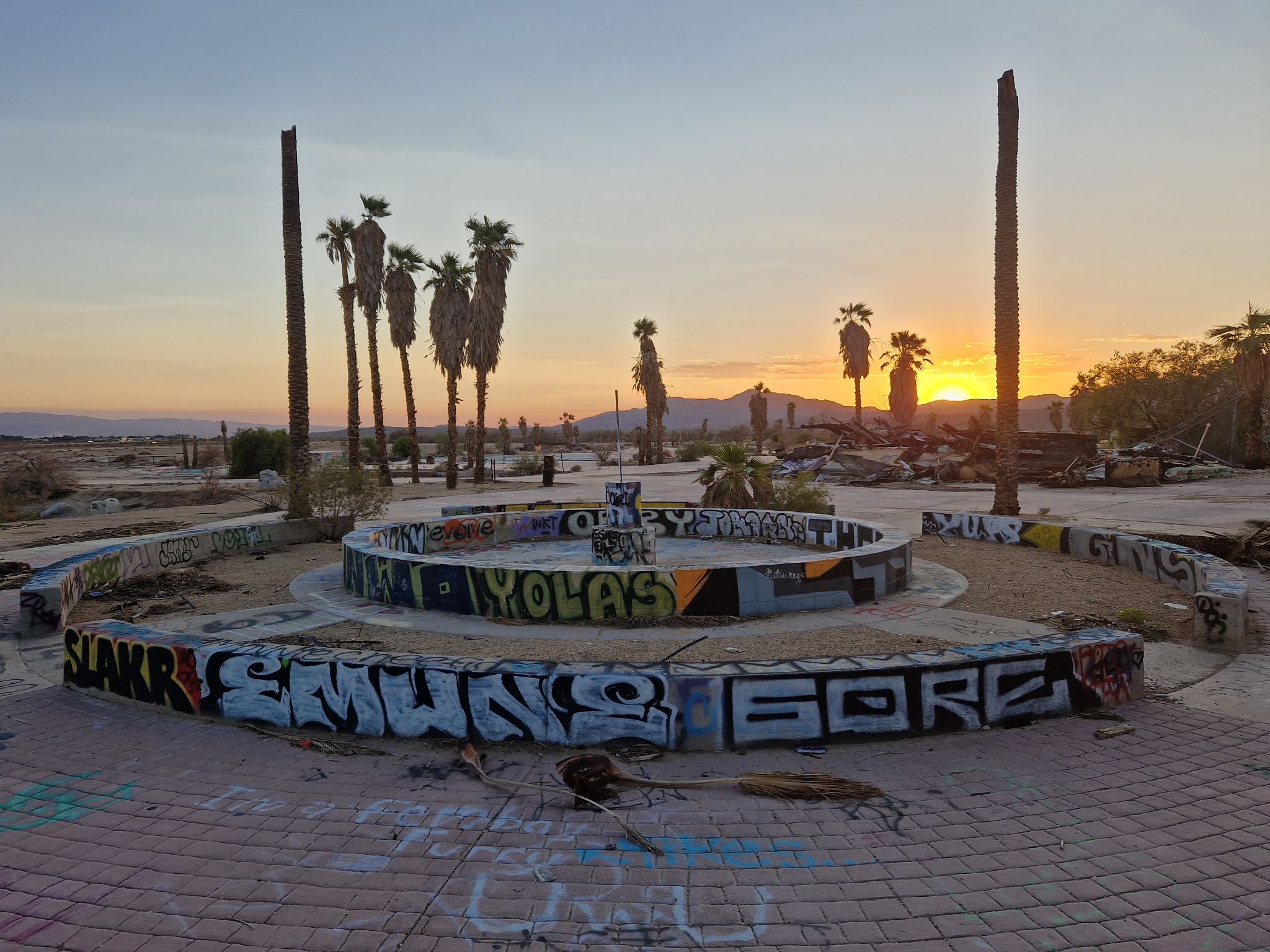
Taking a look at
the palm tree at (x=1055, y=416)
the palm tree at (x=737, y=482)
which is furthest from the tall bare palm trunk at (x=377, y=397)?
the palm tree at (x=1055, y=416)

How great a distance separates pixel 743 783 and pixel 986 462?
104 ft

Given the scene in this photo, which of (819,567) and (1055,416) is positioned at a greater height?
(1055,416)

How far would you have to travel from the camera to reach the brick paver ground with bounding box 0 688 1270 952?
3.70 m

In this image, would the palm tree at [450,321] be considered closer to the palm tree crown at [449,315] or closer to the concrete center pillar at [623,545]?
the palm tree crown at [449,315]

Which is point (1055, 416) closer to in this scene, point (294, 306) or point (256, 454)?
point (256, 454)

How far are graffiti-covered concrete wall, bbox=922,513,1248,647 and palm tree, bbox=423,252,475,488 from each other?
24581mm

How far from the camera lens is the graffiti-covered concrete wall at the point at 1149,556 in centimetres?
827

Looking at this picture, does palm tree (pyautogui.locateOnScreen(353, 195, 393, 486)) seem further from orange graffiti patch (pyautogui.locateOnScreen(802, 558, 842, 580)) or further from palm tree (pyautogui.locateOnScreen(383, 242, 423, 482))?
orange graffiti patch (pyautogui.locateOnScreen(802, 558, 842, 580))

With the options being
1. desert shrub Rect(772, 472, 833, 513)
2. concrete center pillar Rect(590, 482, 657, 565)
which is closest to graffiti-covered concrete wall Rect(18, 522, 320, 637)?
concrete center pillar Rect(590, 482, 657, 565)

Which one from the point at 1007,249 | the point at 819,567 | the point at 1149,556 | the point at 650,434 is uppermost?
the point at 1007,249

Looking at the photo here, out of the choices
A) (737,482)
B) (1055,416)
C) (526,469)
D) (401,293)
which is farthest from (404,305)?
(1055,416)

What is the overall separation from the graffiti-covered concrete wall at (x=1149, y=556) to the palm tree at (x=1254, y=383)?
1001 inches

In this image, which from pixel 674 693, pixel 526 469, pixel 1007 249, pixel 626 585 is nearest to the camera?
pixel 674 693

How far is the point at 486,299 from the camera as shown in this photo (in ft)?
117
